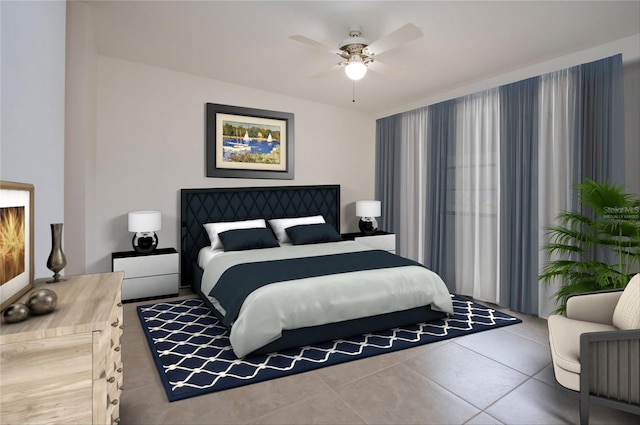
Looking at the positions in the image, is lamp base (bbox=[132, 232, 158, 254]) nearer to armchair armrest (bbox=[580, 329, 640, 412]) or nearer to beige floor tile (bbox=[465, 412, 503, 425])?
beige floor tile (bbox=[465, 412, 503, 425])

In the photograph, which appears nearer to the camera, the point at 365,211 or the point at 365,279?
the point at 365,279

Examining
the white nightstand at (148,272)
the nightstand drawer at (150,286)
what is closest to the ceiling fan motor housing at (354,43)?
the white nightstand at (148,272)

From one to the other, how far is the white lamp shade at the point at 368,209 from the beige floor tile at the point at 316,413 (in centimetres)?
350

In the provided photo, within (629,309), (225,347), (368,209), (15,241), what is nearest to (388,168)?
(368,209)

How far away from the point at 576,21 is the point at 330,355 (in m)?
3.33

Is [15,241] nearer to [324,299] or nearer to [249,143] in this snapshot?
[324,299]

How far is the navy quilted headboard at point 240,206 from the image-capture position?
4715 millimetres

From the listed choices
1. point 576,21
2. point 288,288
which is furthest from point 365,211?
point 576,21

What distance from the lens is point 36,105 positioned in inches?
75.6

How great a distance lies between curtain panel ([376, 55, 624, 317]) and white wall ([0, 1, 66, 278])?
13.5 feet

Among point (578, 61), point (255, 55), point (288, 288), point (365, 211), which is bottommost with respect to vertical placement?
point (288, 288)

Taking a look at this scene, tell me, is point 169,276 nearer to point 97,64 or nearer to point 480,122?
point 97,64

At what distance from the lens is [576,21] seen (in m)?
2.96

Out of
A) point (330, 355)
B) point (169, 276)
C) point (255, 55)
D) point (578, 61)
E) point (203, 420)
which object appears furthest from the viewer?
point (169, 276)
